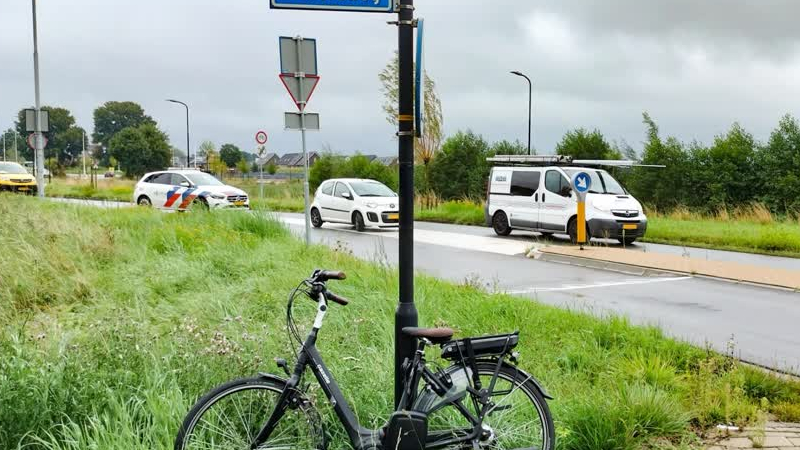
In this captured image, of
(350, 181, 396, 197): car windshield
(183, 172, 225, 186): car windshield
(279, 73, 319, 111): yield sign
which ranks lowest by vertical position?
(350, 181, 396, 197): car windshield

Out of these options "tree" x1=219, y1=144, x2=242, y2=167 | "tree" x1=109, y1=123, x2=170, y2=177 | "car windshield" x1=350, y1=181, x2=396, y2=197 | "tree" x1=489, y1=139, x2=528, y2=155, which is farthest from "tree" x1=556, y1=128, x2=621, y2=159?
"tree" x1=219, y1=144, x2=242, y2=167

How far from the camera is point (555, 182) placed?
60.4 ft

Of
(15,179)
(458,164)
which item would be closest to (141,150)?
(15,179)

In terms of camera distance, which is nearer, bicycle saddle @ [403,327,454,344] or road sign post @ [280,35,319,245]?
bicycle saddle @ [403,327,454,344]

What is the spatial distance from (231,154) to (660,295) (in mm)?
94561

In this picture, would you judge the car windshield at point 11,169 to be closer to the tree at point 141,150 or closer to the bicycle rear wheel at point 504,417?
the tree at point 141,150

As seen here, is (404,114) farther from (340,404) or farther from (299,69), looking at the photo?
(299,69)

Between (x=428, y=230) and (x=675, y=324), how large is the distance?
44.3ft

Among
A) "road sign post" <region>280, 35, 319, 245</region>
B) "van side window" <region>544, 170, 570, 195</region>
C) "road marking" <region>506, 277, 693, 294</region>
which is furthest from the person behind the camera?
"van side window" <region>544, 170, 570, 195</region>

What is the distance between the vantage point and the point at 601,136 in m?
37.2

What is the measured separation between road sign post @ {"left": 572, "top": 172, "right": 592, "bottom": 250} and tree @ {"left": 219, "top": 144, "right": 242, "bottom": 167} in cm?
8768

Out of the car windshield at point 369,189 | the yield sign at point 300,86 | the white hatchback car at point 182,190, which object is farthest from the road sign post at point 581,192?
the white hatchback car at point 182,190

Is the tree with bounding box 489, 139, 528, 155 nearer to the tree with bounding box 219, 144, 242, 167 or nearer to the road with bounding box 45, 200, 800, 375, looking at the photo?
the road with bounding box 45, 200, 800, 375

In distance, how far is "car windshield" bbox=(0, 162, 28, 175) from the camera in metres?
37.2
